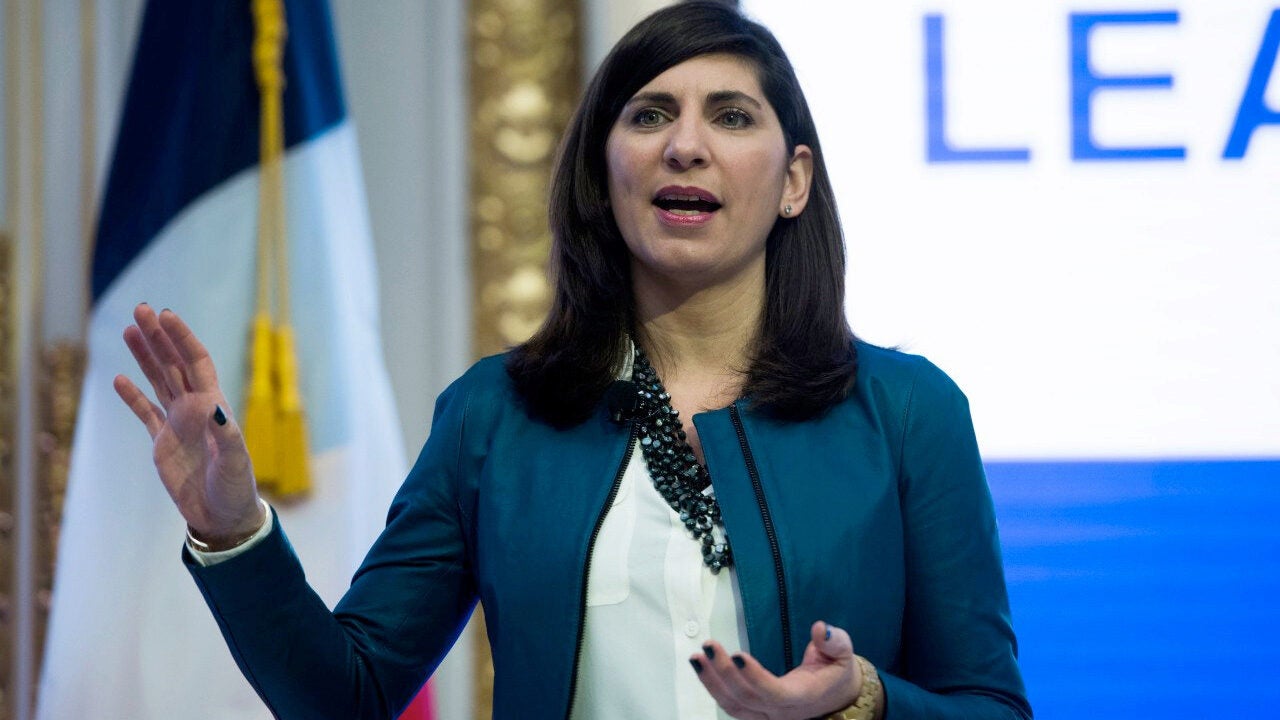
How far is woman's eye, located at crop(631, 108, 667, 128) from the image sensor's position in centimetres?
149

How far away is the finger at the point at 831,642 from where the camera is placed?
112 centimetres

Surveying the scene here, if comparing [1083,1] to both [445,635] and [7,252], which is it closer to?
[445,635]

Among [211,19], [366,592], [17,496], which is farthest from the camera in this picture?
[17,496]

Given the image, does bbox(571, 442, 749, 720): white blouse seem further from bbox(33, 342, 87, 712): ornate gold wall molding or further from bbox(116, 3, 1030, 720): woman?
bbox(33, 342, 87, 712): ornate gold wall molding

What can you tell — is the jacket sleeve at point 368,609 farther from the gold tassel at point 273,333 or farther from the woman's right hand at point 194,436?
the gold tassel at point 273,333

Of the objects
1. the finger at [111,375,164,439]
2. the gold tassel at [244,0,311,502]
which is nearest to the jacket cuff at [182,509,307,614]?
the finger at [111,375,164,439]

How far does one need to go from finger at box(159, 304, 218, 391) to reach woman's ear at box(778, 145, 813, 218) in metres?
0.64

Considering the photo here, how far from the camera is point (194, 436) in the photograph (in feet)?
3.97

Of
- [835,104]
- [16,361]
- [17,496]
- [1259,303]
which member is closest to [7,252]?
[16,361]

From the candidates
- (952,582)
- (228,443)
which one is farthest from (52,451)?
(952,582)

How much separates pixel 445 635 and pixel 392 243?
1568mm

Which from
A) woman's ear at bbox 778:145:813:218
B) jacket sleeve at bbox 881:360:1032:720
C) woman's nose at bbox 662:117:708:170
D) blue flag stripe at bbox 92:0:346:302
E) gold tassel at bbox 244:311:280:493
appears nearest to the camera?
jacket sleeve at bbox 881:360:1032:720

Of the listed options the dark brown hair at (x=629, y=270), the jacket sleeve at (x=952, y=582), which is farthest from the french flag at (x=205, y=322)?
the jacket sleeve at (x=952, y=582)

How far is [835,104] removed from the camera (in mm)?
2707
